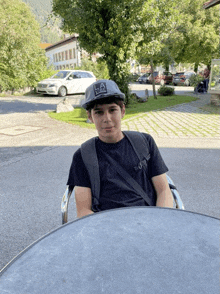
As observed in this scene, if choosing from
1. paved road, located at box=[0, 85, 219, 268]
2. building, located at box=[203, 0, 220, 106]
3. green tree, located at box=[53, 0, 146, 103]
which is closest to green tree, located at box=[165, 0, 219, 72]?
building, located at box=[203, 0, 220, 106]

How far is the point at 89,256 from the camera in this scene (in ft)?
3.78

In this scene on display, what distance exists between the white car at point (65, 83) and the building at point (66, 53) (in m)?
30.3

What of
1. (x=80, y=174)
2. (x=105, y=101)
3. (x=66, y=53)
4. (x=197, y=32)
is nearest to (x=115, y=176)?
(x=80, y=174)

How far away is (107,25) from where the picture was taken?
1067 centimetres

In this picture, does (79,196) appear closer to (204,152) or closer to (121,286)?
(121,286)

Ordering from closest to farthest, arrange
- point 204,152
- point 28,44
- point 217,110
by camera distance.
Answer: point 204,152, point 217,110, point 28,44

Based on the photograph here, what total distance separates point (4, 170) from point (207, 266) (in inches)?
191

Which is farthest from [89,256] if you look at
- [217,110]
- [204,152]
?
[217,110]

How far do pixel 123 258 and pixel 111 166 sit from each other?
0.81 m

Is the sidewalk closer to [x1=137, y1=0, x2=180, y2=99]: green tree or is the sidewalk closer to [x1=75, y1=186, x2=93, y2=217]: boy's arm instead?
[x1=137, y1=0, x2=180, y2=99]: green tree

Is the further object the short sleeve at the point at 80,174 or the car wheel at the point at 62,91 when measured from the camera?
the car wheel at the point at 62,91

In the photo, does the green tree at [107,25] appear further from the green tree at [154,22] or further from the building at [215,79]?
the building at [215,79]

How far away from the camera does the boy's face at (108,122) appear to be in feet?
6.37

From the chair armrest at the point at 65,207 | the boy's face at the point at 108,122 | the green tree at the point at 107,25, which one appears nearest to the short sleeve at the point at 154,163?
the boy's face at the point at 108,122
